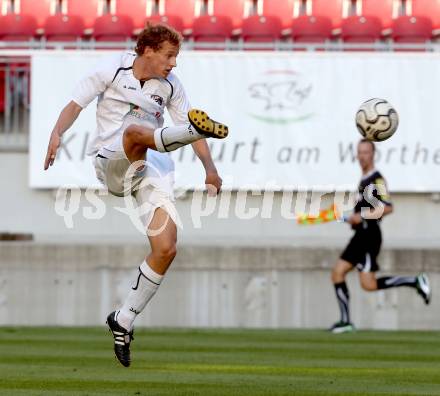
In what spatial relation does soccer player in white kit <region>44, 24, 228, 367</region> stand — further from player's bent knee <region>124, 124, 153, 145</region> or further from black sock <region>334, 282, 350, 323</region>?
black sock <region>334, 282, 350, 323</region>

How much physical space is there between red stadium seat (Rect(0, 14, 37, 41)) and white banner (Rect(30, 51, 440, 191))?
3.10m

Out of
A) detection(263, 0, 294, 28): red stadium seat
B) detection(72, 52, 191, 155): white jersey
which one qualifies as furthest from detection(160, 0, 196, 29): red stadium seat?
detection(72, 52, 191, 155): white jersey

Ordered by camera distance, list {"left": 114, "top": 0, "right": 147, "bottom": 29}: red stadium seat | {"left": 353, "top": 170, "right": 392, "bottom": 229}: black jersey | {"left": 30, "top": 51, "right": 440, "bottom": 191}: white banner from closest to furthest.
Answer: {"left": 353, "top": 170, "right": 392, "bottom": 229}: black jersey < {"left": 30, "top": 51, "right": 440, "bottom": 191}: white banner < {"left": 114, "top": 0, "right": 147, "bottom": 29}: red stadium seat

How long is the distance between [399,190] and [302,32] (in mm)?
4379

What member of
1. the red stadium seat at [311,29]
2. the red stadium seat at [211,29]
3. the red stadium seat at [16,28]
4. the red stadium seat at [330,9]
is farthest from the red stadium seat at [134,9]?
the red stadium seat at [330,9]

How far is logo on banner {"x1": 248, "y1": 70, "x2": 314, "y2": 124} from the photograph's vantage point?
16.3 metres

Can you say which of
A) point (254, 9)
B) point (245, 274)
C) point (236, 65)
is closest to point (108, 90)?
→ point (245, 274)

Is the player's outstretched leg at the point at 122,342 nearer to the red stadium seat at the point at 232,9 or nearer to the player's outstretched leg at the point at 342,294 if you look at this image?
the player's outstretched leg at the point at 342,294

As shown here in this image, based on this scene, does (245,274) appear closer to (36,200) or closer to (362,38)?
(36,200)

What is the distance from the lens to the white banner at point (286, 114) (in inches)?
639

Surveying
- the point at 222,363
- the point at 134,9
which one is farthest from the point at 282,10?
the point at 222,363

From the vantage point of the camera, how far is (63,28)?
19625mm

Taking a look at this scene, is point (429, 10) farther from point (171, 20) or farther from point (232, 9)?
point (171, 20)

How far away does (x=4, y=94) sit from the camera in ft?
55.1
